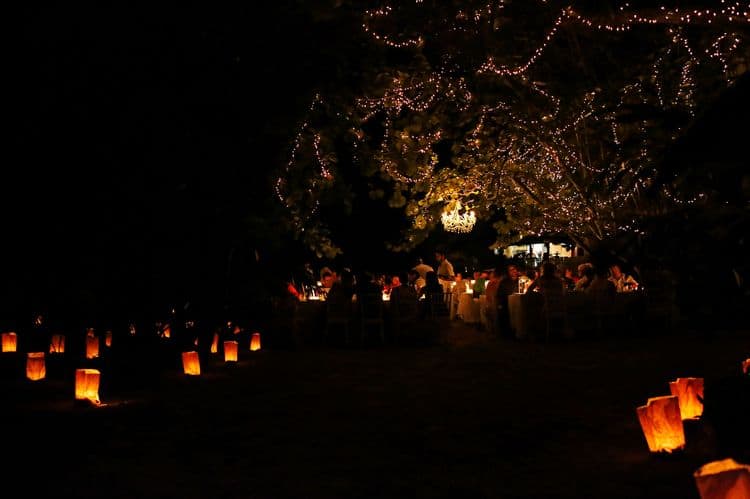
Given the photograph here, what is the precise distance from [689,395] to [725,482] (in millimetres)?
3124

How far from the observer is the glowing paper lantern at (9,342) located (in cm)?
1133

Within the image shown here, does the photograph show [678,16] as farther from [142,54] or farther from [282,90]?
[142,54]

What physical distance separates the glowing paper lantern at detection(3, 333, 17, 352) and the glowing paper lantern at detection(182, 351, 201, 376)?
3.50m

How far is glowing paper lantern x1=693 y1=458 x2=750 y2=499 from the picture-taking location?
2.80 m

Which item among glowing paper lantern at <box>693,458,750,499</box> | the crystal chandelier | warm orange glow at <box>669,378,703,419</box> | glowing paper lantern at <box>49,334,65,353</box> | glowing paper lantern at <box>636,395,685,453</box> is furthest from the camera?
the crystal chandelier

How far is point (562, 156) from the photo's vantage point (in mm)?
14570

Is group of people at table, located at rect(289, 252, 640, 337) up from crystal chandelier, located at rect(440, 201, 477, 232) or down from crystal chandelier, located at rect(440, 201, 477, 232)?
down

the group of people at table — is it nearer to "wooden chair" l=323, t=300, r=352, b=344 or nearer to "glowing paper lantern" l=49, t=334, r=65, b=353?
"wooden chair" l=323, t=300, r=352, b=344

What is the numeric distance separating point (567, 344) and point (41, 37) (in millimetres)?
8739

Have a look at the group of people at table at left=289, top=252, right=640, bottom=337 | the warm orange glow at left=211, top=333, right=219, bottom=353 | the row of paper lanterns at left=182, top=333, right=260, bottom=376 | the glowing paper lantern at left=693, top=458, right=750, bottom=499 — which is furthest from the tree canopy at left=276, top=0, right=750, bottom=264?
the glowing paper lantern at left=693, top=458, right=750, bottom=499

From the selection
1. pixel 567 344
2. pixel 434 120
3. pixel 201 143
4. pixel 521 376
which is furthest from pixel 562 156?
pixel 201 143

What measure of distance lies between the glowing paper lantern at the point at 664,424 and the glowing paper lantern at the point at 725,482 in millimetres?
2068

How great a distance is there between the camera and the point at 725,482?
2.81m

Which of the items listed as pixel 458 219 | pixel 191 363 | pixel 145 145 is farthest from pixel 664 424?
pixel 458 219
